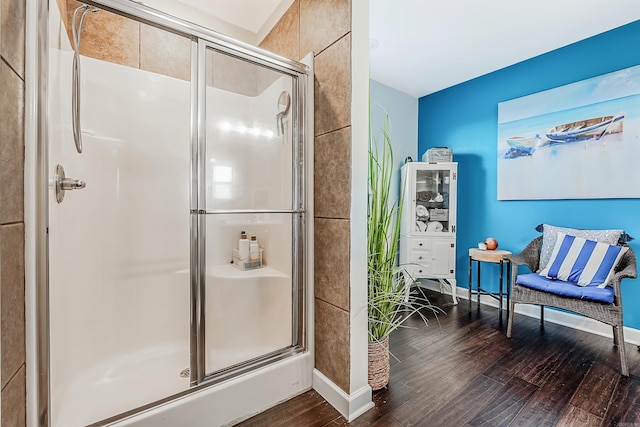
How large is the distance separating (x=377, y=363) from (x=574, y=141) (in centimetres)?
249

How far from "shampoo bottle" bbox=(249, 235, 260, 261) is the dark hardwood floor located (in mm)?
834

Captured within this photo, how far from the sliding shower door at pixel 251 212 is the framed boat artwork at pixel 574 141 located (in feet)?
7.70

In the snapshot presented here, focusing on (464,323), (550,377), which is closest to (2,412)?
(550,377)

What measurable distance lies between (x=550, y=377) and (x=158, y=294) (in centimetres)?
246

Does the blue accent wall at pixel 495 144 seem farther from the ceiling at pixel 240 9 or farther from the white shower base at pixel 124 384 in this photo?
the white shower base at pixel 124 384

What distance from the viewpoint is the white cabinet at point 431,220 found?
10.3ft

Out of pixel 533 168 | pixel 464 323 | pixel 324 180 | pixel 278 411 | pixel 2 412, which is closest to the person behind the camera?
pixel 2 412

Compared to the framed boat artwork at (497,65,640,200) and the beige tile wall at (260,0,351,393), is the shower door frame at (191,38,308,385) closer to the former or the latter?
the beige tile wall at (260,0,351,393)

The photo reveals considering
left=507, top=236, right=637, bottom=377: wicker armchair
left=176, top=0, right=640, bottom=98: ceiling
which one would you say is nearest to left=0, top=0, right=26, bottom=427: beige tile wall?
left=176, top=0, right=640, bottom=98: ceiling

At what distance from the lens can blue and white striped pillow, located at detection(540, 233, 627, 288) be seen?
2062 mm

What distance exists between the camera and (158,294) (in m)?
1.91

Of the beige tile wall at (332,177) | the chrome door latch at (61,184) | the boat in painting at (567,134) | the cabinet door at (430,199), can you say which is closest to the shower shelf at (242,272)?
the beige tile wall at (332,177)

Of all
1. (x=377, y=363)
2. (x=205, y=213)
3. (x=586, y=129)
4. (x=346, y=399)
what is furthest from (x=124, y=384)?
(x=586, y=129)

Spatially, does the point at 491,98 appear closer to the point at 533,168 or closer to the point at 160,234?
the point at 533,168
